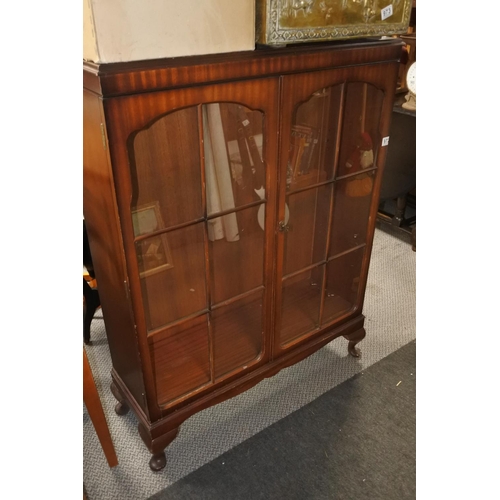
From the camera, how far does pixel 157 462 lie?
4.65 feet

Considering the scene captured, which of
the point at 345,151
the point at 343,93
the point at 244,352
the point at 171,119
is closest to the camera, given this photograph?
the point at 171,119

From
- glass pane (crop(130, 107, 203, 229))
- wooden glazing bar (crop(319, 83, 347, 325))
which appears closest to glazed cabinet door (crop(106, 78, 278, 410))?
glass pane (crop(130, 107, 203, 229))

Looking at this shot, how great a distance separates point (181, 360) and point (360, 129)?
0.94m

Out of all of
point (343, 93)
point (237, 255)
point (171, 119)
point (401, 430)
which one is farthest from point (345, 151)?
point (401, 430)

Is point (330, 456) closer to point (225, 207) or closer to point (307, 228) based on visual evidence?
point (307, 228)

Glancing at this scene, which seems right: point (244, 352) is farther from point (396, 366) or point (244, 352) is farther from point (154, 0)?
point (154, 0)

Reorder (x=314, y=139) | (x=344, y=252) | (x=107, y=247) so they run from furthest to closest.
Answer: (x=344, y=252)
(x=314, y=139)
(x=107, y=247)

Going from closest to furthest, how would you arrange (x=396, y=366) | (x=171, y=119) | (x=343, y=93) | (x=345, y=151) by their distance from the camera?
(x=171, y=119)
(x=343, y=93)
(x=345, y=151)
(x=396, y=366)

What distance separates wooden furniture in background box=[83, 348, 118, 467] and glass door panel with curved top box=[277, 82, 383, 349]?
0.62 m

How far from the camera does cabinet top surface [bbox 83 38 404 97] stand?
34.2 inches

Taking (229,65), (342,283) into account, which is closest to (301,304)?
(342,283)

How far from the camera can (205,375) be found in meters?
1.44

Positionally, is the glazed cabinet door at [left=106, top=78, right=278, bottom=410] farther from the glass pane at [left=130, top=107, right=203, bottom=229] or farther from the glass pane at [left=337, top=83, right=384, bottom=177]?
the glass pane at [left=337, top=83, right=384, bottom=177]

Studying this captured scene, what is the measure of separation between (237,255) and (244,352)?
339 mm
